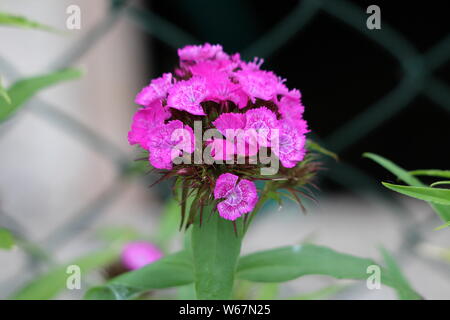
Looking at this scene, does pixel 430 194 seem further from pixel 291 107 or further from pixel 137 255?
pixel 137 255

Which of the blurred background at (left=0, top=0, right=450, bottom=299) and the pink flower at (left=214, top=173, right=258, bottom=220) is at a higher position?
the blurred background at (left=0, top=0, right=450, bottom=299)

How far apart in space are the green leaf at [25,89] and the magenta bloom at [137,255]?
0.28 m

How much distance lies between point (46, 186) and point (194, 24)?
0.66 m

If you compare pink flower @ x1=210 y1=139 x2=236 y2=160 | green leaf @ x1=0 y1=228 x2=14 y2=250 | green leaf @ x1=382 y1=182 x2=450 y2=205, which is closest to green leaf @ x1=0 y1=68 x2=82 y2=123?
green leaf @ x1=0 y1=228 x2=14 y2=250

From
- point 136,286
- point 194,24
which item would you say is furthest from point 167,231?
point 194,24

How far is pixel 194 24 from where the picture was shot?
1768 millimetres

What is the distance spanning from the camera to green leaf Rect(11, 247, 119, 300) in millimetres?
563

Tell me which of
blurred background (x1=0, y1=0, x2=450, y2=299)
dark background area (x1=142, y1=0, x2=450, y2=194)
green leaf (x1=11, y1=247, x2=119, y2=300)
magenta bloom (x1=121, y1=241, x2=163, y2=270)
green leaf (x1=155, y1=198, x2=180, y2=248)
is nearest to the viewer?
green leaf (x1=11, y1=247, x2=119, y2=300)

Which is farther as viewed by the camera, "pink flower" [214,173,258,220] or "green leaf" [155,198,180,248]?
"green leaf" [155,198,180,248]

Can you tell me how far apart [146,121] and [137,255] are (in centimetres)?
35

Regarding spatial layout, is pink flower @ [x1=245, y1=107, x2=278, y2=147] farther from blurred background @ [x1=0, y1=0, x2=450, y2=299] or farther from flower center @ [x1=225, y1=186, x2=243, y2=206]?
blurred background @ [x1=0, y1=0, x2=450, y2=299]

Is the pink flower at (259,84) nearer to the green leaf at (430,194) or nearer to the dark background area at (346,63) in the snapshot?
the green leaf at (430,194)

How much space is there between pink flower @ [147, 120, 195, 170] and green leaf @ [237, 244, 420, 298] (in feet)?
0.39

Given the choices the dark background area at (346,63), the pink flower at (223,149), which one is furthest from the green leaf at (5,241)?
the dark background area at (346,63)
